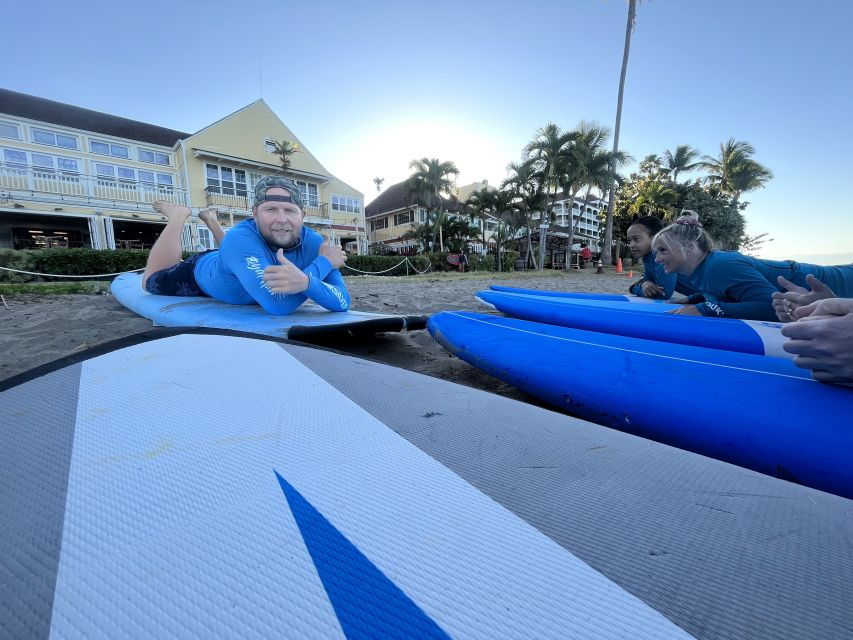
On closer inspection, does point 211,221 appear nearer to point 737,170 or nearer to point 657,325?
point 657,325

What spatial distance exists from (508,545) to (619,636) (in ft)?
0.55

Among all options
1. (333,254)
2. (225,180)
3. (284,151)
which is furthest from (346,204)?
(333,254)

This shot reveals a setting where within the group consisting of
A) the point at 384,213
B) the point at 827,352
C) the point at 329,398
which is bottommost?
the point at 329,398

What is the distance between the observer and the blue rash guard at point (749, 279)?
2305mm

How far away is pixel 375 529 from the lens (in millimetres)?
587

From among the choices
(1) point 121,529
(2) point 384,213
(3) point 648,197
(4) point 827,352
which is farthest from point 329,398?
(2) point 384,213

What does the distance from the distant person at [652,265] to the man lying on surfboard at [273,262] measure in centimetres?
314

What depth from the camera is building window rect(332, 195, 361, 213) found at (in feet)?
76.0

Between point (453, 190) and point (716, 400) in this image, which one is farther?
point (453, 190)

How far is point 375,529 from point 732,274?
2809 millimetres

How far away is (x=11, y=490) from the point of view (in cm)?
61

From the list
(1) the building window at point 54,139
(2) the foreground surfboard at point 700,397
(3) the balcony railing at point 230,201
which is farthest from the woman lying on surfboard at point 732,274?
(1) the building window at point 54,139

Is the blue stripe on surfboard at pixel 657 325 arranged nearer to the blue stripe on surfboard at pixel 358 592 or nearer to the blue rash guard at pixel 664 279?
the blue rash guard at pixel 664 279

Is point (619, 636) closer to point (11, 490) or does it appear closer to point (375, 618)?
point (375, 618)
